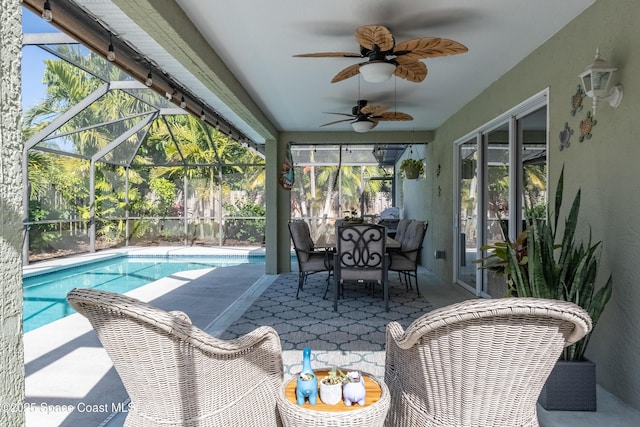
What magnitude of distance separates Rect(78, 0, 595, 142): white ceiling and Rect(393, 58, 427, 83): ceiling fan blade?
30 cm

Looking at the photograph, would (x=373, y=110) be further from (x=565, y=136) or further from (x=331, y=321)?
(x=331, y=321)

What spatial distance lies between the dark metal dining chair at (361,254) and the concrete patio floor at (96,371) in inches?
37.4

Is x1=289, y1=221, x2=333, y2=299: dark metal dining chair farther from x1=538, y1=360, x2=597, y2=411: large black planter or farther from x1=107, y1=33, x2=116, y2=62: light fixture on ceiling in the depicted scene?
x1=538, y1=360, x2=597, y2=411: large black planter

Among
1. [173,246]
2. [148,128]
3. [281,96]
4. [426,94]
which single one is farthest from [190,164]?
Result: [426,94]

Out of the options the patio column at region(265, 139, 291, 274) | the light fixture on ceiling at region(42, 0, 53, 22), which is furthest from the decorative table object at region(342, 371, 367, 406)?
the patio column at region(265, 139, 291, 274)

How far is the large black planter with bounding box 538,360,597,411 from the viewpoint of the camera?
2184mm

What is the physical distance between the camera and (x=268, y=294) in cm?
522

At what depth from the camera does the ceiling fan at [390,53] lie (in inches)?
98.9

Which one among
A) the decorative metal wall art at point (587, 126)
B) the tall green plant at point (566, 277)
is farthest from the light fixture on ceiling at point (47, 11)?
the decorative metal wall art at point (587, 126)

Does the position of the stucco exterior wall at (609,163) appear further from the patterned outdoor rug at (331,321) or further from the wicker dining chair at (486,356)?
the patterned outdoor rug at (331,321)

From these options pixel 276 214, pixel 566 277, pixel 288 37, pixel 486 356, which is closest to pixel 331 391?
pixel 486 356

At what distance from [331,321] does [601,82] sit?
9.56 feet

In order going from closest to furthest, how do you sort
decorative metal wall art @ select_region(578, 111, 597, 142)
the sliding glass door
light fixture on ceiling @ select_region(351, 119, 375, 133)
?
decorative metal wall art @ select_region(578, 111, 597, 142), the sliding glass door, light fixture on ceiling @ select_region(351, 119, 375, 133)

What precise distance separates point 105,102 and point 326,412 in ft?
A: 27.7
